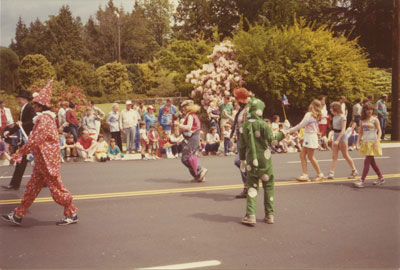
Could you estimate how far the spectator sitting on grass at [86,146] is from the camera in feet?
47.3

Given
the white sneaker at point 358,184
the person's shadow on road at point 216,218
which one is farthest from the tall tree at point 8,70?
the person's shadow on road at point 216,218

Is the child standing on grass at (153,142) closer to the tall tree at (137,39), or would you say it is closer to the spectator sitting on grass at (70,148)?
the spectator sitting on grass at (70,148)

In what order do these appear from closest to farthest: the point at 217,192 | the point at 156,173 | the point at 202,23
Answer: the point at 217,192 → the point at 156,173 → the point at 202,23

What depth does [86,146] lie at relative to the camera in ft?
47.8

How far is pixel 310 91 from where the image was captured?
22.7m

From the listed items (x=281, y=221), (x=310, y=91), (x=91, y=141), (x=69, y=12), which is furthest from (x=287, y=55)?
(x=69, y=12)

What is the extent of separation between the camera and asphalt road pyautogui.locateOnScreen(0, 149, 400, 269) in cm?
509

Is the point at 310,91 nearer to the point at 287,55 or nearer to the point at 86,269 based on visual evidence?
the point at 287,55

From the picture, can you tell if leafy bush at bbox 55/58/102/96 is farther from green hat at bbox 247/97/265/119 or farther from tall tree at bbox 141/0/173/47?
green hat at bbox 247/97/265/119

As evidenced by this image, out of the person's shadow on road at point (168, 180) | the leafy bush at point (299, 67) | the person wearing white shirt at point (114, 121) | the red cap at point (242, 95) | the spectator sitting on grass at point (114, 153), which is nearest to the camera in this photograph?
the red cap at point (242, 95)

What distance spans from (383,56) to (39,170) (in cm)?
3132

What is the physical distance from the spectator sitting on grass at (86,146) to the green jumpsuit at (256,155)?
8536mm

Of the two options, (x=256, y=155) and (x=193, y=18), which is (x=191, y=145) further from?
→ (x=193, y=18)

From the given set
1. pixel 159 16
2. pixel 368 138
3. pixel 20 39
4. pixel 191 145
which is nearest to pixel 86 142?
pixel 191 145
